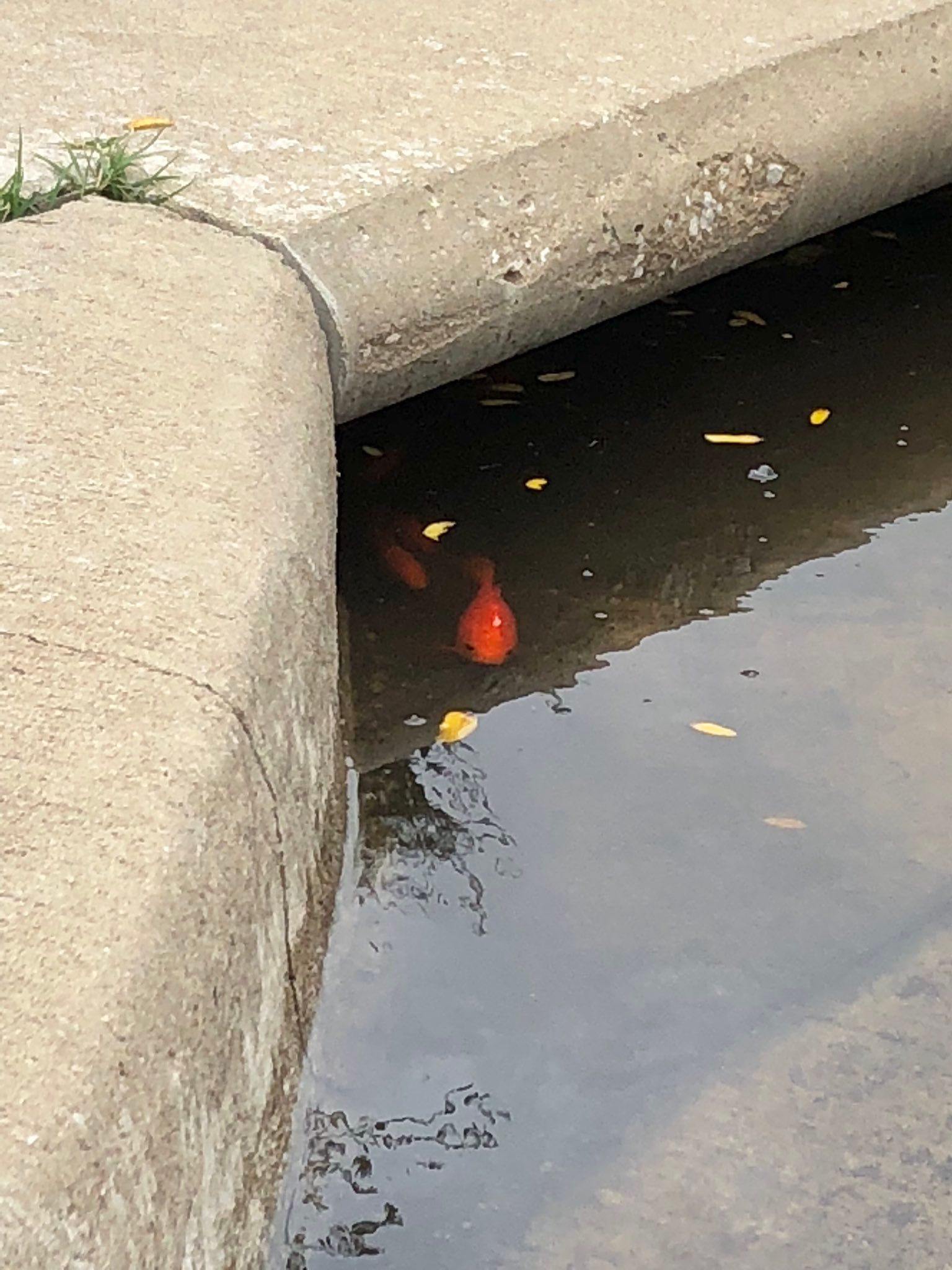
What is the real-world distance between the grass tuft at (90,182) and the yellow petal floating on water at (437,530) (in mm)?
810

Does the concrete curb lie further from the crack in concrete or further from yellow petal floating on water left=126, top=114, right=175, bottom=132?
the crack in concrete

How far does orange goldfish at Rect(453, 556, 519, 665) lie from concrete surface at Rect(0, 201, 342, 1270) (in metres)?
0.57

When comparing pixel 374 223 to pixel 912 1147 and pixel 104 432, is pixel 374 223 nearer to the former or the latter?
pixel 104 432

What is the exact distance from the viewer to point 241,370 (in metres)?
2.25

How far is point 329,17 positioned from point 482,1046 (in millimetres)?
2427

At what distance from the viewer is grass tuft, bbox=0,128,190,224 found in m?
2.70

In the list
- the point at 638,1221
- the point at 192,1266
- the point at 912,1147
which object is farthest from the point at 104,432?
the point at 912,1147

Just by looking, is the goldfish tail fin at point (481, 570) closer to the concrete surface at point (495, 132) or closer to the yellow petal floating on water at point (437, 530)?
the yellow petal floating on water at point (437, 530)

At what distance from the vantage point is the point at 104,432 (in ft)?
6.76

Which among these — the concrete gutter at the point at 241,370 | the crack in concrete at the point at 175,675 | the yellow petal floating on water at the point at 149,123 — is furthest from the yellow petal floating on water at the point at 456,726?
the yellow petal floating on water at the point at 149,123

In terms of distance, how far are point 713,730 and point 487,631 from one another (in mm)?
447

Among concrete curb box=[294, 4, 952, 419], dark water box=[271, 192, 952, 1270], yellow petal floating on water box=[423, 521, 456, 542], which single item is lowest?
dark water box=[271, 192, 952, 1270]

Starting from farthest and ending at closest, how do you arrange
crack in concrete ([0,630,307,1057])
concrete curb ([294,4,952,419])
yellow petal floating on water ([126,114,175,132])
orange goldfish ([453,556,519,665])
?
yellow petal floating on water ([126,114,175,132]), orange goldfish ([453,556,519,665]), concrete curb ([294,4,952,419]), crack in concrete ([0,630,307,1057])

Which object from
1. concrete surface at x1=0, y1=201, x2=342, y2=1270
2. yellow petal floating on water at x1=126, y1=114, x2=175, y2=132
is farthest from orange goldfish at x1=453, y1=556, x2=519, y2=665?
yellow petal floating on water at x1=126, y1=114, x2=175, y2=132
